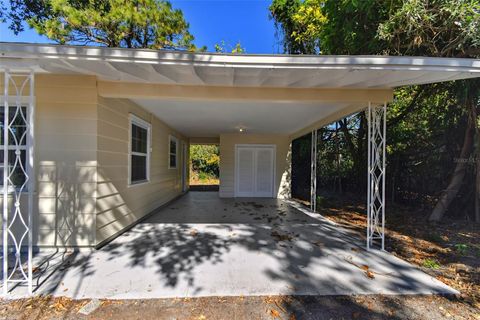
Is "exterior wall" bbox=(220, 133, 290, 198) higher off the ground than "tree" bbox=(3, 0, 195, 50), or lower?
lower

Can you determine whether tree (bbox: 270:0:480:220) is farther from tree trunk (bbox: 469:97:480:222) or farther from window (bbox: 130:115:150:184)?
window (bbox: 130:115:150:184)

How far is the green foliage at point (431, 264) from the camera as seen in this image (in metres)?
2.99

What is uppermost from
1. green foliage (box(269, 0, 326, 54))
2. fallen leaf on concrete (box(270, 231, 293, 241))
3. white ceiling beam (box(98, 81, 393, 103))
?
green foliage (box(269, 0, 326, 54))

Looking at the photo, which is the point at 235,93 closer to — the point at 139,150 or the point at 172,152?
the point at 139,150

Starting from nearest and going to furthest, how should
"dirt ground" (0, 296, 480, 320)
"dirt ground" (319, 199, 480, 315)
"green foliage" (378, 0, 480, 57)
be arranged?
"dirt ground" (0, 296, 480, 320), "dirt ground" (319, 199, 480, 315), "green foliage" (378, 0, 480, 57)

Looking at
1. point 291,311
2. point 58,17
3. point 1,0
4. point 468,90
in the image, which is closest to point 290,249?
point 291,311

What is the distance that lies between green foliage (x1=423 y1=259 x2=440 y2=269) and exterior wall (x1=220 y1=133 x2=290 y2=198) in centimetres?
581

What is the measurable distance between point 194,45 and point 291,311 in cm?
954

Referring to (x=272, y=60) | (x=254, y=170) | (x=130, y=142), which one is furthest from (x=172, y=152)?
(x=272, y=60)

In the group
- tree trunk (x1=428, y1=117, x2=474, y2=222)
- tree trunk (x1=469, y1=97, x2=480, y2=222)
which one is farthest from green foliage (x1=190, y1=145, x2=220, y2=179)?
tree trunk (x1=469, y1=97, x2=480, y2=222)

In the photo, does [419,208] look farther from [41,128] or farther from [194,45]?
[194,45]

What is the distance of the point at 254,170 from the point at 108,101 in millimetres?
6289

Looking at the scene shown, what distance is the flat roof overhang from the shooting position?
244cm

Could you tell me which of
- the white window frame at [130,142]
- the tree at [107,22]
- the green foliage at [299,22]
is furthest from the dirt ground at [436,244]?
the tree at [107,22]
